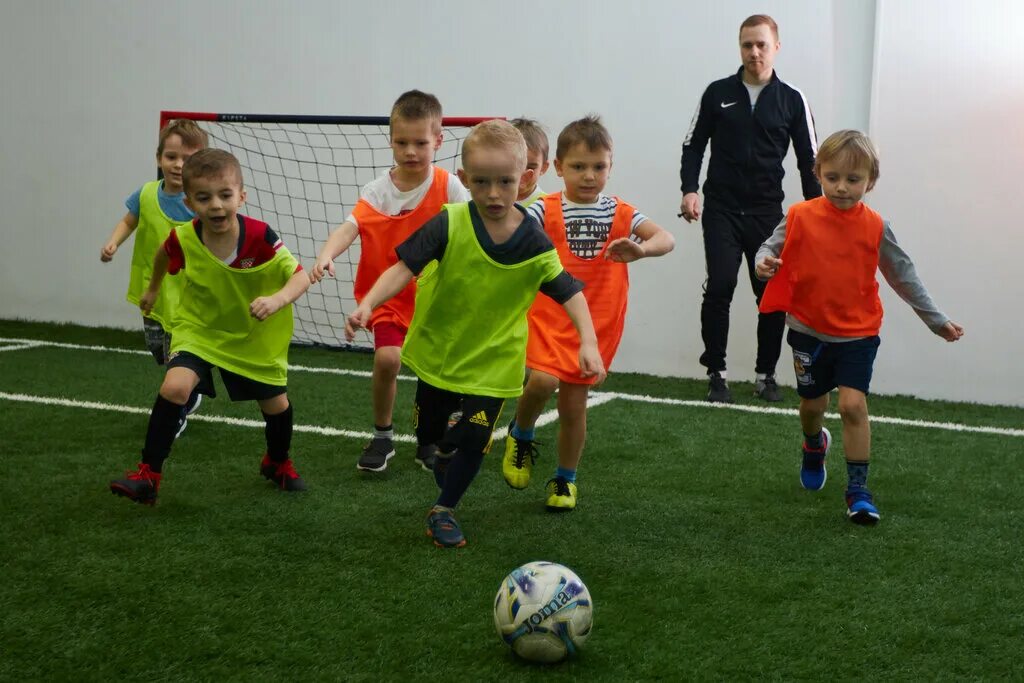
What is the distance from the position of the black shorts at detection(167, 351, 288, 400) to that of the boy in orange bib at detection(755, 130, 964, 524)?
5.45 feet

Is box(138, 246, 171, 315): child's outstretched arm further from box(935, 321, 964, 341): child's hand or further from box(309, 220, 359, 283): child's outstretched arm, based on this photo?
box(935, 321, 964, 341): child's hand

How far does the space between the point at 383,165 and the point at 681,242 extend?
2.06m

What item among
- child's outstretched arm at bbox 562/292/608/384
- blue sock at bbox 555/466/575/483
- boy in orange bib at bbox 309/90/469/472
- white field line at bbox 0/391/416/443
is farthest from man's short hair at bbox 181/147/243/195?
white field line at bbox 0/391/416/443

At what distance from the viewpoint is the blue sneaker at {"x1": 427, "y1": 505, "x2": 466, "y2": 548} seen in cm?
330

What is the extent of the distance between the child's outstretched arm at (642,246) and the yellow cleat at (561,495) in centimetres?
75

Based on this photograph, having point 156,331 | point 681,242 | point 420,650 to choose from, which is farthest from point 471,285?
point 681,242

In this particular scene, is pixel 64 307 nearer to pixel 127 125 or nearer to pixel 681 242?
pixel 127 125

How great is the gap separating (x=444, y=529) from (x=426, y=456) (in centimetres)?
108

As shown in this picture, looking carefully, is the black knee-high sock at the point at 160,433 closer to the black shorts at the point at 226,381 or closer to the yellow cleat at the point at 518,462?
the black shorts at the point at 226,381

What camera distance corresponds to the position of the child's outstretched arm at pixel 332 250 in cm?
362

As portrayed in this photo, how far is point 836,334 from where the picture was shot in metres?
3.81

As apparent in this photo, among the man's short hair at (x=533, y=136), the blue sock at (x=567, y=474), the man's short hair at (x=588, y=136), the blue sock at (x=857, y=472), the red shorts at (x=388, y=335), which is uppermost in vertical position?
the man's short hair at (x=533, y=136)

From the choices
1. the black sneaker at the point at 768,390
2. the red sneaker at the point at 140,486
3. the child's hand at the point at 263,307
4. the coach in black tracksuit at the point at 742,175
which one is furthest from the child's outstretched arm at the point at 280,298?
the black sneaker at the point at 768,390

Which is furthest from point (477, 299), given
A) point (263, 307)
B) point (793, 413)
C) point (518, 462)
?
point (793, 413)
